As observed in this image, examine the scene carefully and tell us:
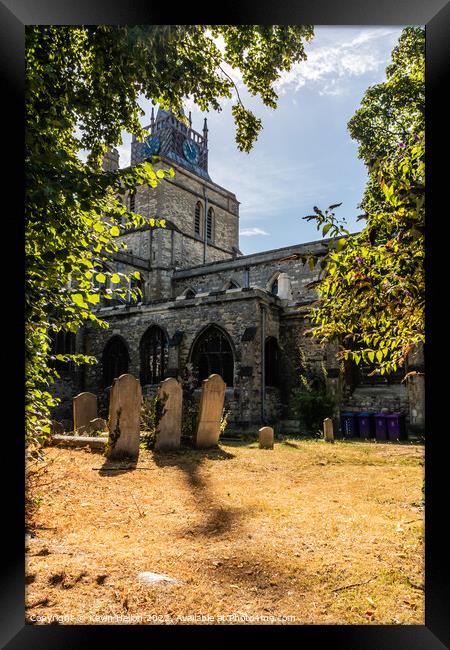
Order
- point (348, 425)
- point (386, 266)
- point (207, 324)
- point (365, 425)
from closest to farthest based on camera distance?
1. point (386, 266)
2. point (365, 425)
3. point (348, 425)
4. point (207, 324)

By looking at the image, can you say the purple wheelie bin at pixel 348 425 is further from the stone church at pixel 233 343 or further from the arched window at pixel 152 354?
the arched window at pixel 152 354

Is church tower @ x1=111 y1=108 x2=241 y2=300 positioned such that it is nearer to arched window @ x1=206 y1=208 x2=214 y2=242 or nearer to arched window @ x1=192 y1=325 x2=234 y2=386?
arched window @ x1=206 y1=208 x2=214 y2=242

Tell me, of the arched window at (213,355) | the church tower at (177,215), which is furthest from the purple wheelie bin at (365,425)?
the church tower at (177,215)

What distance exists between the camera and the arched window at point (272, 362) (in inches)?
602

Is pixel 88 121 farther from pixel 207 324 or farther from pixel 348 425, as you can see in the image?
pixel 348 425

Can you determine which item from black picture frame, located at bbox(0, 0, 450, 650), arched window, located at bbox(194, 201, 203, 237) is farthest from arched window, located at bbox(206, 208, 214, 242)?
black picture frame, located at bbox(0, 0, 450, 650)

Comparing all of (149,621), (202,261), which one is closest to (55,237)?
(149,621)

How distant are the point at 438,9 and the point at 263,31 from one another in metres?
2.88

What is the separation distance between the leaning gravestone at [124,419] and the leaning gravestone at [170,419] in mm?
913

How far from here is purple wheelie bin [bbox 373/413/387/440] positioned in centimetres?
1271

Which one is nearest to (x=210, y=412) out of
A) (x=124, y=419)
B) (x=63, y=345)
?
(x=124, y=419)

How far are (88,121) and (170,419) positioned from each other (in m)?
5.77

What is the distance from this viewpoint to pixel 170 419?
8.41 meters

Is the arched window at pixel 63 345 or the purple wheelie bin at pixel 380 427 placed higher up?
the arched window at pixel 63 345
